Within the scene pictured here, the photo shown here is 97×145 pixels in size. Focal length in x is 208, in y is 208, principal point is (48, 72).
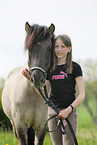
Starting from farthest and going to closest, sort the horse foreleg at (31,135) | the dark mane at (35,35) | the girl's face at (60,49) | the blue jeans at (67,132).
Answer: the horse foreleg at (31,135)
the dark mane at (35,35)
the girl's face at (60,49)
the blue jeans at (67,132)

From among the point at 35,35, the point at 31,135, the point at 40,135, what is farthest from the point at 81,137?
the point at 35,35

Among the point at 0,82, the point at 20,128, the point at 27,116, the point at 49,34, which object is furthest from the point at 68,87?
the point at 0,82

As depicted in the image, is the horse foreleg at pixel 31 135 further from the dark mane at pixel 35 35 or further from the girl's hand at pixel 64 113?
the dark mane at pixel 35 35

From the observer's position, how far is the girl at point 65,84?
8.34 feet

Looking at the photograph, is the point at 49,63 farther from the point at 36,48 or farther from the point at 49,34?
the point at 49,34

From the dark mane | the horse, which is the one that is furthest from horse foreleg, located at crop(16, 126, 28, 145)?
the dark mane

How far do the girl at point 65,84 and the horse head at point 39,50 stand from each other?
140 mm

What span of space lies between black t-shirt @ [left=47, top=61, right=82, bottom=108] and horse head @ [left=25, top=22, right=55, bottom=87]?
0.18 metres

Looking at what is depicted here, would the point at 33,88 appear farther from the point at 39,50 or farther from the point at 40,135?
the point at 40,135

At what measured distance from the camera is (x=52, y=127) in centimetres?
262

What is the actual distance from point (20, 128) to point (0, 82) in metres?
22.1

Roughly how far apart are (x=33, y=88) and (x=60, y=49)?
89 centimetres

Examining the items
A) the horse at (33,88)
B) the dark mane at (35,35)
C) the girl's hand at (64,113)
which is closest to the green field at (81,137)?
the horse at (33,88)

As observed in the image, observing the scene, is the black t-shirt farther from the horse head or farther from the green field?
the green field
